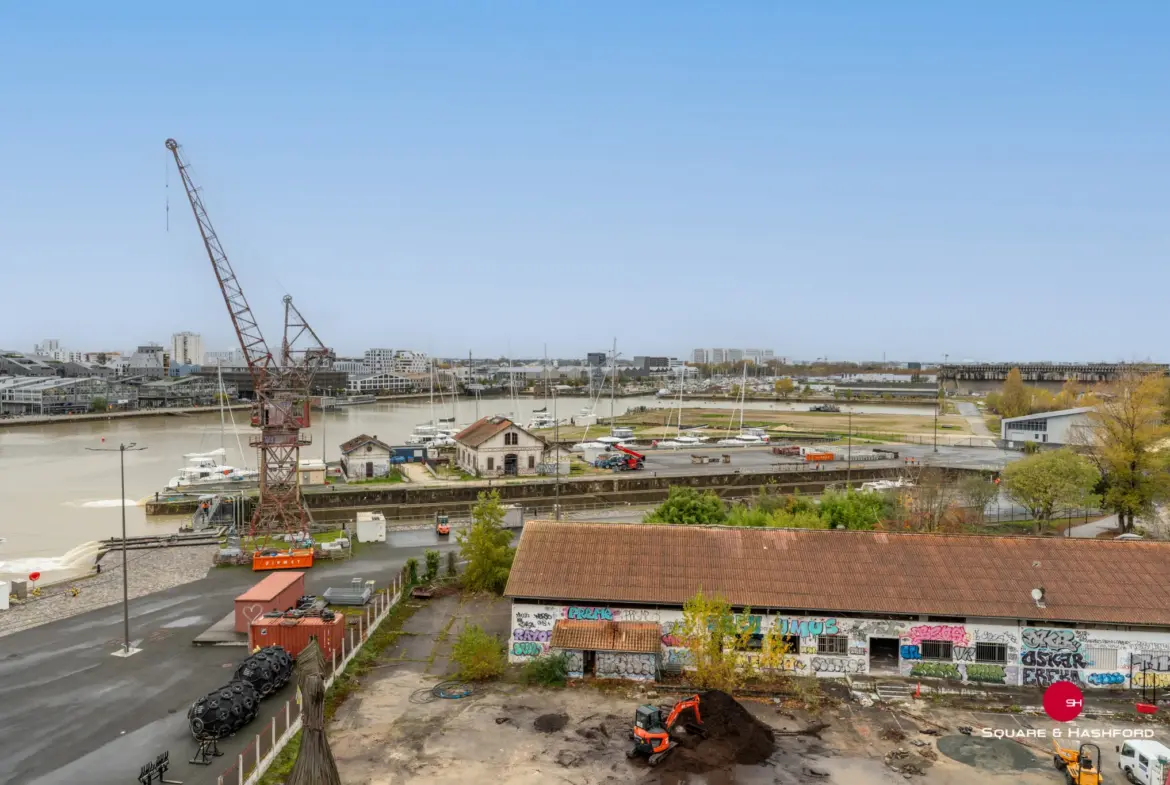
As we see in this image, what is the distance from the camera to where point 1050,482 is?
2894 cm

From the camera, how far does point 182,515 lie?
35719 mm

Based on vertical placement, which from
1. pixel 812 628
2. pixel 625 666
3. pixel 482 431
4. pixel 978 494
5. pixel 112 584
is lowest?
pixel 112 584

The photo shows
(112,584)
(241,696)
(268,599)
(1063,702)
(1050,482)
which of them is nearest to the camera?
(241,696)

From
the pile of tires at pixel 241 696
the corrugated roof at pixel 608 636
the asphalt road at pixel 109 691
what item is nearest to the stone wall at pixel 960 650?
the corrugated roof at pixel 608 636

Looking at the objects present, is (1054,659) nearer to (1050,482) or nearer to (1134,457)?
(1050,482)

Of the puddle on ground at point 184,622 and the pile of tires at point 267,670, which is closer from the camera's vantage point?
the pile of tires at point 267,670

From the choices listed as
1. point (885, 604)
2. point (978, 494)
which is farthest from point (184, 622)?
point (978, 494)

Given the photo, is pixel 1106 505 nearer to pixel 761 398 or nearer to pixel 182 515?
pixel 182 515

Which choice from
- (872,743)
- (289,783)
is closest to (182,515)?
(289,783)

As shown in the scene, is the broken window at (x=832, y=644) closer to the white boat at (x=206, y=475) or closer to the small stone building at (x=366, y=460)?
the small stone building at (x=366, y=460)

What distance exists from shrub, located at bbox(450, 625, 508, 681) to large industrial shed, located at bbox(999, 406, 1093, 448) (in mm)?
38447

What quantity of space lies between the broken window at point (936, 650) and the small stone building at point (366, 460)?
29.9 metres

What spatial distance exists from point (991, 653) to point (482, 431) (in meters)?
30.8

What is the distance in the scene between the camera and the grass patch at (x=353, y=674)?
11.9 meters
